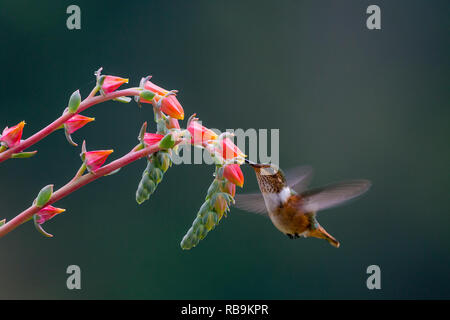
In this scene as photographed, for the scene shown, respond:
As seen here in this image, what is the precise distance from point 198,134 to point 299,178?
734 millimetres

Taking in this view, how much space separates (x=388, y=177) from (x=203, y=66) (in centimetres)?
173

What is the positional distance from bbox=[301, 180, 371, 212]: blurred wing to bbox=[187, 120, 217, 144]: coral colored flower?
458 mm

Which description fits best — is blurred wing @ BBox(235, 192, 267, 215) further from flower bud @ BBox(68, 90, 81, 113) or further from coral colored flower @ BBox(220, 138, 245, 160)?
flower bud @ BBox(68, 90, 81, 113)

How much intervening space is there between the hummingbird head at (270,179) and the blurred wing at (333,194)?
7 cm

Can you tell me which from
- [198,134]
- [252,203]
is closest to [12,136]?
[198,134]

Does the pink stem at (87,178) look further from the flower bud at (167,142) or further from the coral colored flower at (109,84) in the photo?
the coral colored flower at (109,84)

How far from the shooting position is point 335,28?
4465mm

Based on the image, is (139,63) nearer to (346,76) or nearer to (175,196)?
(175,196)

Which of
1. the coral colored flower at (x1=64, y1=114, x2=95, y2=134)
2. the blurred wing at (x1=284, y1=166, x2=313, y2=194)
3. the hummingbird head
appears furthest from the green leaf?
the blurred wing at (x1=284, y1=166, x2=313, y2=194)

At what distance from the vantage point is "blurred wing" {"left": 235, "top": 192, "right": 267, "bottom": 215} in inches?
52.1

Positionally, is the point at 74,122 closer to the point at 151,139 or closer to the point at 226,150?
the point at 151,139

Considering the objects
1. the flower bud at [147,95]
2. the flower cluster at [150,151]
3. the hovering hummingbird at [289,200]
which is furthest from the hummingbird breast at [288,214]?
the flower bud at [147,95]

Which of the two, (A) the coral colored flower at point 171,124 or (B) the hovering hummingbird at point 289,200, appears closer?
(A) the coral colored flower at point 171,124

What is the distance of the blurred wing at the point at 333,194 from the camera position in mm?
1211
